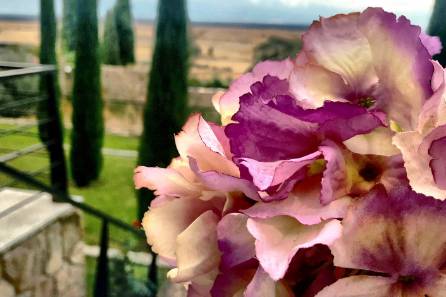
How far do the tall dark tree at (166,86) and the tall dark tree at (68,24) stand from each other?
4.39 feet

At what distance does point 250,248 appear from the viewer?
0.89 feet

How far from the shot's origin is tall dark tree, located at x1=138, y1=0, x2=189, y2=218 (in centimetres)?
548

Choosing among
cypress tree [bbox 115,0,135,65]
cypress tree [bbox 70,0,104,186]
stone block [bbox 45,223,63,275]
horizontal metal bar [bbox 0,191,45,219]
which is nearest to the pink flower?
horizontal metal bar [bbox 0,191,45,219]

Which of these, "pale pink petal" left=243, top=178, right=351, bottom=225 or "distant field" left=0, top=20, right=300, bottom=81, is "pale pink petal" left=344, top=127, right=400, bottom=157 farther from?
"distant field" left=0, top=20, right=300, bottom=81

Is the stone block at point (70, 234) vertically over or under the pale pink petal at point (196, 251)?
under

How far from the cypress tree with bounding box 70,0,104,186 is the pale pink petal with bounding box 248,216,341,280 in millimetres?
6202

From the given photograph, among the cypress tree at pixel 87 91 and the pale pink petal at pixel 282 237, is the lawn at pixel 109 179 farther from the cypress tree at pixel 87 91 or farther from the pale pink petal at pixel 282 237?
the pale pink petal at pixel 282 237

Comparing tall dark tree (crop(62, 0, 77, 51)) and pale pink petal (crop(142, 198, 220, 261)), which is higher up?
pale pink petal (crop(142, 198, 220, 261))

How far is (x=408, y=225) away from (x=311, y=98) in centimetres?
8

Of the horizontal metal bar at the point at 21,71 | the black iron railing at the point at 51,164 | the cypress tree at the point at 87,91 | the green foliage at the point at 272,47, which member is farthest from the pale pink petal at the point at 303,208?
the green foliage at the point at 272,47

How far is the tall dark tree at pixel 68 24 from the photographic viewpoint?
658cm

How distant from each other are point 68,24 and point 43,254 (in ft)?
15.5

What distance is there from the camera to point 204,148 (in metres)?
0.32

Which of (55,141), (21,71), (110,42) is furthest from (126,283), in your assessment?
(110,42)
